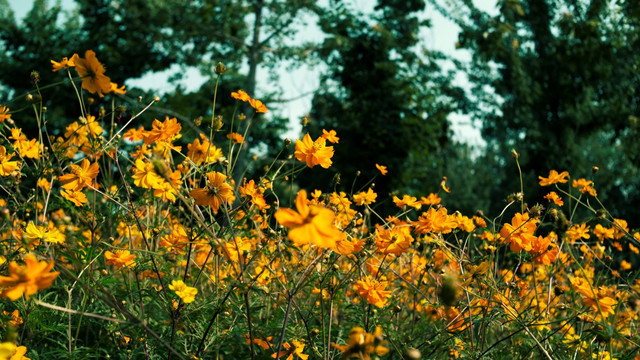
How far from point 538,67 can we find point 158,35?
8321 mm

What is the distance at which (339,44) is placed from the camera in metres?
9.91

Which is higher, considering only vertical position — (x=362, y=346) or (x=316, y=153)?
(x=316, y=153)

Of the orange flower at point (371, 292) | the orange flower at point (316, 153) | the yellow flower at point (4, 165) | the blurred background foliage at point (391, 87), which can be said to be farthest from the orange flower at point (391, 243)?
the blurred background foliage at point (391, 87)

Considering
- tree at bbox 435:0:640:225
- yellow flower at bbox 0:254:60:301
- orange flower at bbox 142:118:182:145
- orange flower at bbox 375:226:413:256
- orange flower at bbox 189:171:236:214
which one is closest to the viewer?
yellow flower at bbox 0:254:60:301

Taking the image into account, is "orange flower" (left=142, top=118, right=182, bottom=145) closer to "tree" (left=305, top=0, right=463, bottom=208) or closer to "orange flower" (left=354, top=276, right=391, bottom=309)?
"orange flower" (left=354, top=276, right=391, bottom=309)

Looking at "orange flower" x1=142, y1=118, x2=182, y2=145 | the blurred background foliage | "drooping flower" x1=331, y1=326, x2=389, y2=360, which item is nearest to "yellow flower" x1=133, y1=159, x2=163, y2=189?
"orange flower" x1=142, y1=118, x2=182, y2=145

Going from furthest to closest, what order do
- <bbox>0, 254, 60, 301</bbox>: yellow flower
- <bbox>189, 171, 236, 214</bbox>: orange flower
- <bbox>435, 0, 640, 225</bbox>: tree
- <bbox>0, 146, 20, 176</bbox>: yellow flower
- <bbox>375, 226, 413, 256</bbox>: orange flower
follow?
1. <bbox>435, 0, 640, 225</bbox>: tree
2. <bbox>0, 146, 20, 176</bbox>: yellow flower
3. <bbox>375, 226, 413, 256</bbox>: orange flower
4. <bbox>189, 171, 236, 214</bbox>: orange flower
5. <bbox>0, 254, 60, 301</bbox>: yellow flower

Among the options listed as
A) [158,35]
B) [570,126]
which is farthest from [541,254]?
[570,126]

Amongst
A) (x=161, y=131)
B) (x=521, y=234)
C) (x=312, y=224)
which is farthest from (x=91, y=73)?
(x=521, y=234)

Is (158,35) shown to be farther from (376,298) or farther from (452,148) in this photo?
(376,298)

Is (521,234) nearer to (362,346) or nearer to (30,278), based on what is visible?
(362,346)

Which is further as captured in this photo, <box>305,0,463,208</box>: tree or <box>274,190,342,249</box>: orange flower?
<box>305,0,463,208</box>: tree

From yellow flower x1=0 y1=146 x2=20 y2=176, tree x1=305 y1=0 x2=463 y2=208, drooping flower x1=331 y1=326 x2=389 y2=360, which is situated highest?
tree x1=305 y1=0 x2=463 y2=208

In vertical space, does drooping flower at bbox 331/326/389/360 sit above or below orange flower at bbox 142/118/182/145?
below
